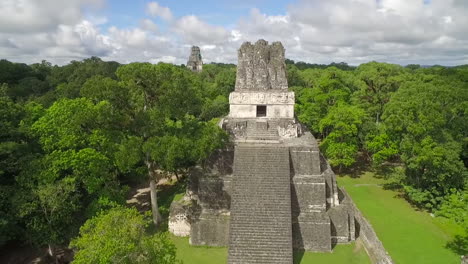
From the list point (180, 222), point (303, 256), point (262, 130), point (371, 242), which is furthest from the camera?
point (262, 130)

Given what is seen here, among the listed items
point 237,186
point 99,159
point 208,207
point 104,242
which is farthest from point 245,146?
point 104,242

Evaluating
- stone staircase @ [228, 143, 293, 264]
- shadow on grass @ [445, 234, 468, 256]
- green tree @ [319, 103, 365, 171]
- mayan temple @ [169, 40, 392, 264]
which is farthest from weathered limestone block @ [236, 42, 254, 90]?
shadow on grass @ [445, 234, 468, 256]

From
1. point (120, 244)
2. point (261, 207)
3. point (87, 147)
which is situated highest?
point (87, 147)

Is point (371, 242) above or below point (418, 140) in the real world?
→ below

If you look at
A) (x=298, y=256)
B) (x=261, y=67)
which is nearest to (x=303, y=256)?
(x=298, y=256)

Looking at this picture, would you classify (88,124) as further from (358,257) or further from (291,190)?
(358,257)

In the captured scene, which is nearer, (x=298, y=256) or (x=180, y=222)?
A: (x=298, y=256)

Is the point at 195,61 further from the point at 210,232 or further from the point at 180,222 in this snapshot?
the point at 210,232
